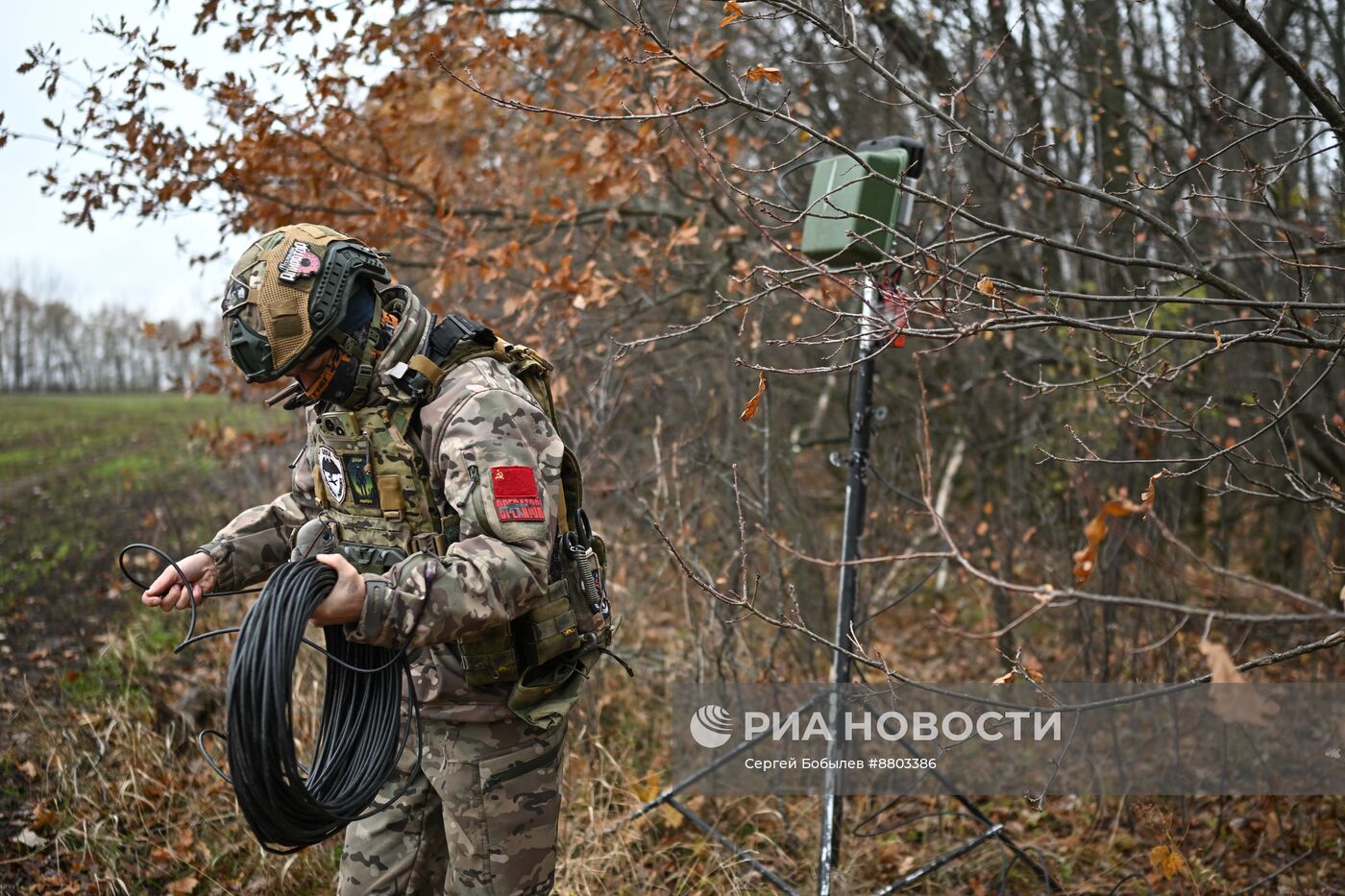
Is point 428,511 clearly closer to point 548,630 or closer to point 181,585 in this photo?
point 548,630

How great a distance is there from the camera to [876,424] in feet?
13.3

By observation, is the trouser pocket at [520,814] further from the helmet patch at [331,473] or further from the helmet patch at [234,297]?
the helmet patch at [234,297]

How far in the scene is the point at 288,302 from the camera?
8.14ft

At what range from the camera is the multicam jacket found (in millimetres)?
2191

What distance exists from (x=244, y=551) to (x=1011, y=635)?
15.0 ft

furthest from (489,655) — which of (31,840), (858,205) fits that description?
(31,840)

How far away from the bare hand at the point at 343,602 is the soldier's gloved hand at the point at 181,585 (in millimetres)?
499

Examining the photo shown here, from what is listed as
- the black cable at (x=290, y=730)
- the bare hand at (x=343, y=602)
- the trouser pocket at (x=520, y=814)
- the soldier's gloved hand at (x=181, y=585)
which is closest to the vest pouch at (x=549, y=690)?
the trouser pocket at (x=520, y=814)

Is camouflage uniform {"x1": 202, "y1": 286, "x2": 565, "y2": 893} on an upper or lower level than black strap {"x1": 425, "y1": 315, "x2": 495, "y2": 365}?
lower

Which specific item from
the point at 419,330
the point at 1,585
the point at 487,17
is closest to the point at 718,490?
the point at 419,330

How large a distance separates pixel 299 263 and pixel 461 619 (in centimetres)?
100

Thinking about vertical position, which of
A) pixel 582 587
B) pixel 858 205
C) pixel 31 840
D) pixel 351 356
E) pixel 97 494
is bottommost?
pixel 31 840

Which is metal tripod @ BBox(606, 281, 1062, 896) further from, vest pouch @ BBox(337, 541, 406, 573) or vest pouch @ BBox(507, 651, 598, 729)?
vest pouch @ BBox(337, 541, 406, 573)

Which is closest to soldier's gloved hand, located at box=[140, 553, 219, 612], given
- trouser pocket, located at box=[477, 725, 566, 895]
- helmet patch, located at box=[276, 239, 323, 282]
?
helmet patch, located at box=[276, 239, 323, 282]
